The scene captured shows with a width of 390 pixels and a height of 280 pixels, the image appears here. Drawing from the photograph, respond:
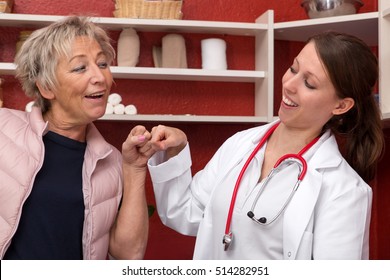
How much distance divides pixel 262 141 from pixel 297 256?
0.36 meters

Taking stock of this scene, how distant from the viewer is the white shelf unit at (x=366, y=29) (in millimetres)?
2475

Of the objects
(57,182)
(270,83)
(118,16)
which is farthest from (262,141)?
(118,16)

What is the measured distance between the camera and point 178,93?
2.96 meters

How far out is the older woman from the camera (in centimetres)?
166

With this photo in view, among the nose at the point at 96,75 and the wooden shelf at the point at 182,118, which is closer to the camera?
the nose at the point at 96,75

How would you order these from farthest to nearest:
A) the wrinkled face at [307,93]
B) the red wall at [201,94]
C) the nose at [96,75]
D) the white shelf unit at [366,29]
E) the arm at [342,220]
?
the red wall at [201,94], the white shelf unit at [366,29], the nose at [96,75], the wrinkled face at [307,93], the arm at [342,220]

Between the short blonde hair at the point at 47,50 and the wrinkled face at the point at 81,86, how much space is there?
2cm

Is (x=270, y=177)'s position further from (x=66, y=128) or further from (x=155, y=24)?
(x=155, y=24)

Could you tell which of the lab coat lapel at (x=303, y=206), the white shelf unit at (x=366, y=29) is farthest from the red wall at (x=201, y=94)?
the lab coat lapel at (x=303, y=206)

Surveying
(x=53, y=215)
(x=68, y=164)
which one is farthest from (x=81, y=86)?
(x=53, y=215)

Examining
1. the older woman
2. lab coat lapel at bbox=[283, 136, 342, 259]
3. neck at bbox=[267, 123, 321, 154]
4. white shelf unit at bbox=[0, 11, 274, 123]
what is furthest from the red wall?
lab coat lapel at bbox=[283, 136, 342, 259]

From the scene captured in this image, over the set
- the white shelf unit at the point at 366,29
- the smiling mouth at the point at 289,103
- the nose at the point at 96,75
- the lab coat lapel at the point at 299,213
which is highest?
the white shelf unit at the point at 366,29

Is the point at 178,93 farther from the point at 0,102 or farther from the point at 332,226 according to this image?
the point at 332,226

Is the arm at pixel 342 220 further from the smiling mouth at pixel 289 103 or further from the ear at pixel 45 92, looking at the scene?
the ear at pixel 45 92
